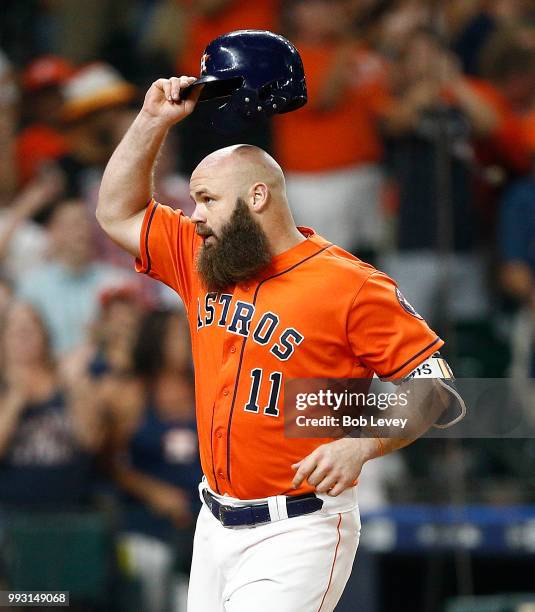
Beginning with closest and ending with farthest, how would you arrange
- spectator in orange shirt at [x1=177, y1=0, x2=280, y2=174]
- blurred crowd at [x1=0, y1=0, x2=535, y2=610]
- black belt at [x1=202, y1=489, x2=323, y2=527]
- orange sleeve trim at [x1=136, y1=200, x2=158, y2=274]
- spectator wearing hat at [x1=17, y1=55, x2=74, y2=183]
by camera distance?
1. black belt at [x1=202, y1=489, x2=323, y2=527]
2. orange sleeve trim at [x1=136, y1=200, x2=158, y2=274]
3. blurred crowd at [x1=0, y1=0, x2=535, y2=610]
4. spectator in orange shirt at [x1=177, y1=0, x2=280, y2=174]
5. spectator wearing hat at [x1=17, y1=55, x2=74, y2=183]

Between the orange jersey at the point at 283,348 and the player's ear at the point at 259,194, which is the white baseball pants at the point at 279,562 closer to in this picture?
the orange jersey at the point at 283,348

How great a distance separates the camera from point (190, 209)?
19.7 ft

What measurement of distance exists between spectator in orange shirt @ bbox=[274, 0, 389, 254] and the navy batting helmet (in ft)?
9.55

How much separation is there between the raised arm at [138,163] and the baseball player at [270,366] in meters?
0.01

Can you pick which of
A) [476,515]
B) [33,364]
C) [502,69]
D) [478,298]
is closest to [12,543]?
[33,364]

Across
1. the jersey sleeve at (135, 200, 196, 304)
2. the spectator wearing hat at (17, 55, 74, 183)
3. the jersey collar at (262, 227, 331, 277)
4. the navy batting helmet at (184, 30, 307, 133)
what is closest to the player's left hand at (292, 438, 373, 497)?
the jersey collar at (262, 227, 331, 277)

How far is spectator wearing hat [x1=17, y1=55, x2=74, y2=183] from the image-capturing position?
20.2ft

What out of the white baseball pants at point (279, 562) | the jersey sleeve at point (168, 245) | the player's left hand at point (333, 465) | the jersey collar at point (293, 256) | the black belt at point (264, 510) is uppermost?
the jersey sleeve at point (168, 245)

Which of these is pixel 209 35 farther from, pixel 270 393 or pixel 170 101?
pixel 270 393

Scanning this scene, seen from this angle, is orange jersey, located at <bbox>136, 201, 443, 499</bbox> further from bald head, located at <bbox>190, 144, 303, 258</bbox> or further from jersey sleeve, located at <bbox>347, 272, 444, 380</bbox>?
bald head, located at <bbox>190, 144, 303, 258</bbox>

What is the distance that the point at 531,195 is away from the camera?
5840 millimetres

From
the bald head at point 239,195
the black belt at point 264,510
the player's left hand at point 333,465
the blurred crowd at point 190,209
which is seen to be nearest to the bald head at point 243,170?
the bald head at point 239,195

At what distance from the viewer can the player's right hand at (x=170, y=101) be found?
3.07 metres

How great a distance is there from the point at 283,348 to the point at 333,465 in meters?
0.32
